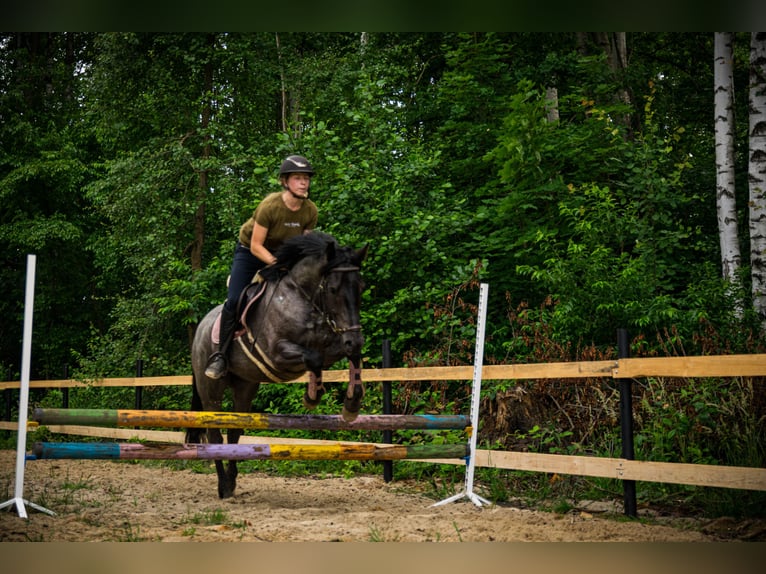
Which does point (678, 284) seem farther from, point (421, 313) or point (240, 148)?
point (240, 148)

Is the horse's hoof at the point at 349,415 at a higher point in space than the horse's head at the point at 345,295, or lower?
lower

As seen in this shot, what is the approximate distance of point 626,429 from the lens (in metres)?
4.47

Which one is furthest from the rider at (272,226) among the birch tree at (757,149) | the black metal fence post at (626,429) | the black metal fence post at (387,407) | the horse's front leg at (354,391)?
the birch tree at (757,149)

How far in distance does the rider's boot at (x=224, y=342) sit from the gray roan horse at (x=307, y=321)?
0.18 feet

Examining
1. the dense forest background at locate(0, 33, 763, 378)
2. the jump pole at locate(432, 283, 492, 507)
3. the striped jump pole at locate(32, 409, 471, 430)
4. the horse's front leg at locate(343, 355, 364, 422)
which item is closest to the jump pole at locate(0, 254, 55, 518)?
the striped jump pole at locate(32, 409, 471, 430)

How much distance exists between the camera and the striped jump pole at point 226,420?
13.0 ft

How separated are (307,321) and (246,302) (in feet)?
2.32

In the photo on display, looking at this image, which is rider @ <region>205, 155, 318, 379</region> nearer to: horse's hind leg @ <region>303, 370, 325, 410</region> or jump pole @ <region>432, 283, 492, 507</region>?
horse's hind leg @ <region>303, 370, 325, 410</region>

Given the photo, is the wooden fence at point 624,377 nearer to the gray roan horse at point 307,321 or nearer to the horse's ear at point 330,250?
the gray roan horse at point 307,321

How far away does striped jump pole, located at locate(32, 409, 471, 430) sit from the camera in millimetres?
3975

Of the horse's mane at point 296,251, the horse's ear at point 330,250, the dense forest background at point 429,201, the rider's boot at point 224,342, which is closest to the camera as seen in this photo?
the horse's ear at point 330,250

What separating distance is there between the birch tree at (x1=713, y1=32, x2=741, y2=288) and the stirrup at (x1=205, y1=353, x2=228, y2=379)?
5206mm

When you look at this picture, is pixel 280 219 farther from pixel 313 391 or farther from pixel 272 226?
pixel 313 391
